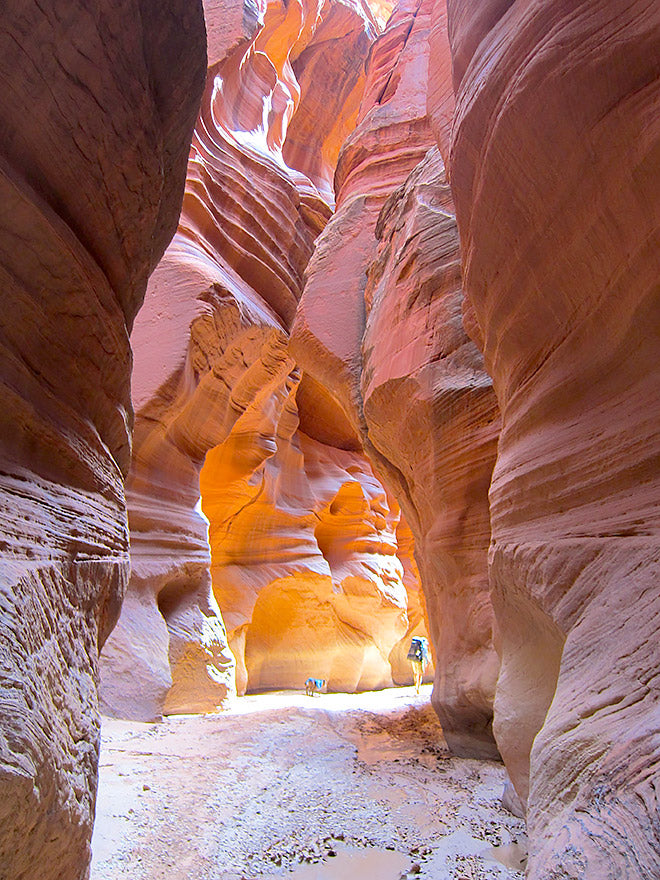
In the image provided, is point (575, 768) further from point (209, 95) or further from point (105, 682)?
point (209, 95)

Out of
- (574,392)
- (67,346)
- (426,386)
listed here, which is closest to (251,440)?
(426,386)

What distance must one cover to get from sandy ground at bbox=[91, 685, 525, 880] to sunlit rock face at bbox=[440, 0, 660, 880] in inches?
25.6

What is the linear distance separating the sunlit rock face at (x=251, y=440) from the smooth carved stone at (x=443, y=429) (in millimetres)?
2649

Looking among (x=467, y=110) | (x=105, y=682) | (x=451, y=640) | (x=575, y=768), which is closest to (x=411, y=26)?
(x=467, y=110)

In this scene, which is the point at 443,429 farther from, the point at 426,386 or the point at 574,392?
the point at 574,392

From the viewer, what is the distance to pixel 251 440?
10.6 metres

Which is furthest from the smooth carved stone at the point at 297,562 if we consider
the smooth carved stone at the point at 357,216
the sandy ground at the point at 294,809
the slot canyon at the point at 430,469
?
the sandy ground at the point at 294,809

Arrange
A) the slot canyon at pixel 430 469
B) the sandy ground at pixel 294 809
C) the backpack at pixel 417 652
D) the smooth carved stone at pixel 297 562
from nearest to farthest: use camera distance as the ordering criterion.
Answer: the slot canyon at pixel 430 469 → the sandy ground at pixel 294 809 → the backpack at pixel 417 652 → the smooth carved stone at pixel 297 562

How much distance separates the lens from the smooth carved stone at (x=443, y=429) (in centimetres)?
448

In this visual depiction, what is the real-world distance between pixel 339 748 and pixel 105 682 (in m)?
2.41

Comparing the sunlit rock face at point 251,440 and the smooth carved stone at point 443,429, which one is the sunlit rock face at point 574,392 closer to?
the smooth carved stone at point 443,429

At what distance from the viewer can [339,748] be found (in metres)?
4.70

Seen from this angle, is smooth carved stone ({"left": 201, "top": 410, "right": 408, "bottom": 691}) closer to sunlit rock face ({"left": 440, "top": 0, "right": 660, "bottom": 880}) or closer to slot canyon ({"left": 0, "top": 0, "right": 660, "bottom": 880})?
slot canyon ({"left": 0, "top": 0, "right": 660, "bottom": 880})

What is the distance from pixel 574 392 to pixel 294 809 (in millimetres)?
2717
